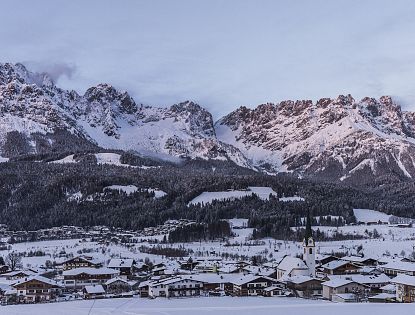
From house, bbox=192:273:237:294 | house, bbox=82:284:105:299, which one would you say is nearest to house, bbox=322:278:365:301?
house, bbox=192:273:237:294

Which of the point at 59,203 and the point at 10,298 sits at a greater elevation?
the point at 59,203

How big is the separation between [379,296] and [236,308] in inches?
675

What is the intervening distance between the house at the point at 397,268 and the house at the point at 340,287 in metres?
9.44

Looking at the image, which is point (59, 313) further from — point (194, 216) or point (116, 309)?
point (194, 216)

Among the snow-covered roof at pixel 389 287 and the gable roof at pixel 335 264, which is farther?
the gable roof at pixel 335 264

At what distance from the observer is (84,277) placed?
269 ft

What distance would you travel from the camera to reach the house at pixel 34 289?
69.9 meters

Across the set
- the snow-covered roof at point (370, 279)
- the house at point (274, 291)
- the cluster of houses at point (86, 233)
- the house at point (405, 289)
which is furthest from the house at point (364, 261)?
the cluster of houses at point (86, 233)

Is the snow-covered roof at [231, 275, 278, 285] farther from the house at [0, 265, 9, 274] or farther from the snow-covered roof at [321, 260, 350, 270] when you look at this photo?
the house at [0, 265, 9, 274]

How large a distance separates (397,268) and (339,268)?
7.48 metres

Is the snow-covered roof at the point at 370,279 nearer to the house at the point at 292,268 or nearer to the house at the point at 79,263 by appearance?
the house at the point at 292,268

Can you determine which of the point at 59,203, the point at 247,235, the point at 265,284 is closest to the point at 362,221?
the point at 247,235

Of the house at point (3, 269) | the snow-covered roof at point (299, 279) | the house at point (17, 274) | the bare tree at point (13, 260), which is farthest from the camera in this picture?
the bare tree at point (13, 260)

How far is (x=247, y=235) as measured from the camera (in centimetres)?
14675
